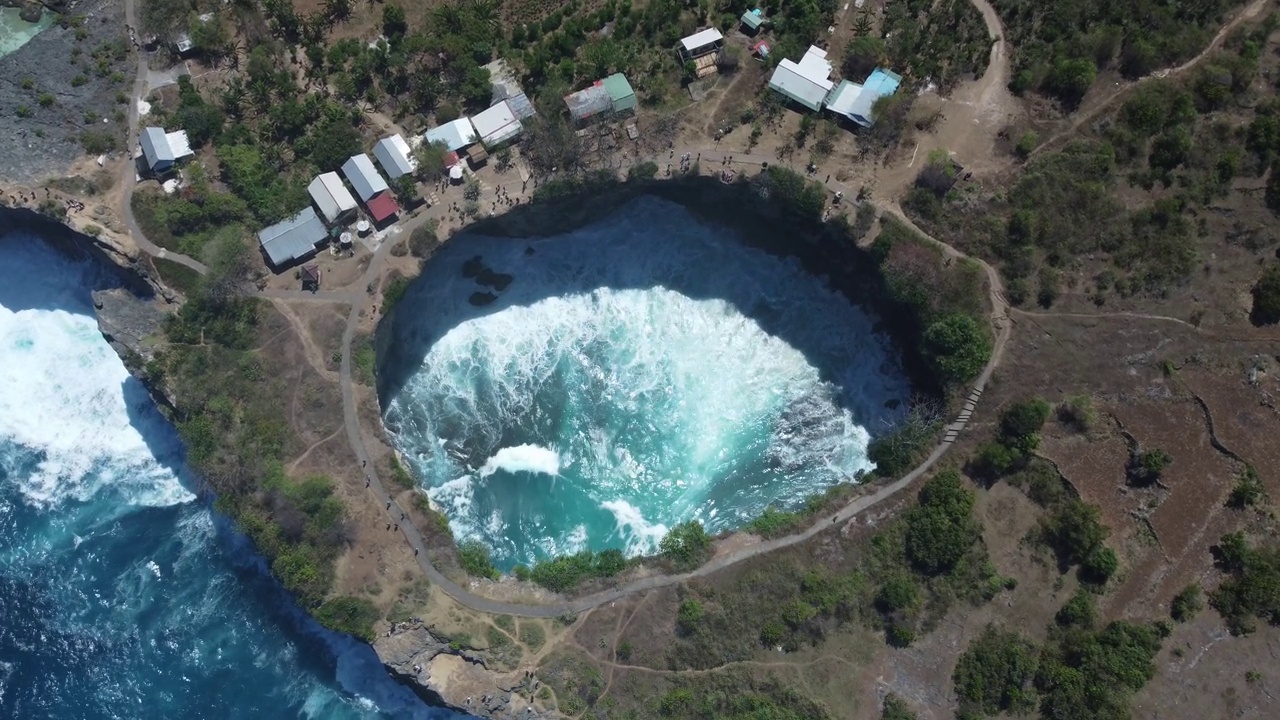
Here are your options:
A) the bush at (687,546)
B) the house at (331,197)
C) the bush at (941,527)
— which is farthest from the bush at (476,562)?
the bush at (941,527)

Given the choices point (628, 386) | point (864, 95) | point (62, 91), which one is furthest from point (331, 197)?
point (864, 95)

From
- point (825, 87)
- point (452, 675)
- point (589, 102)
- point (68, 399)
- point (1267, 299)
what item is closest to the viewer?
point (452, 675)

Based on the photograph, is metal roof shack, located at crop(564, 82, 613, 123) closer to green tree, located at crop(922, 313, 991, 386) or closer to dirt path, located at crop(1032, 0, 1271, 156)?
green tree, located at crop(922, 313, 991, 386)

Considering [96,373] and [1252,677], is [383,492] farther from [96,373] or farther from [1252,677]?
[1252,677]

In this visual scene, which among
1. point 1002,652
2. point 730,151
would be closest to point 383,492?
point 730,151

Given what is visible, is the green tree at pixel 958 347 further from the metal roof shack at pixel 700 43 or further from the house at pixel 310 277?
the house at pixel 310 277

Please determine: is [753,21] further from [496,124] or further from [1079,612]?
[1079,612]
